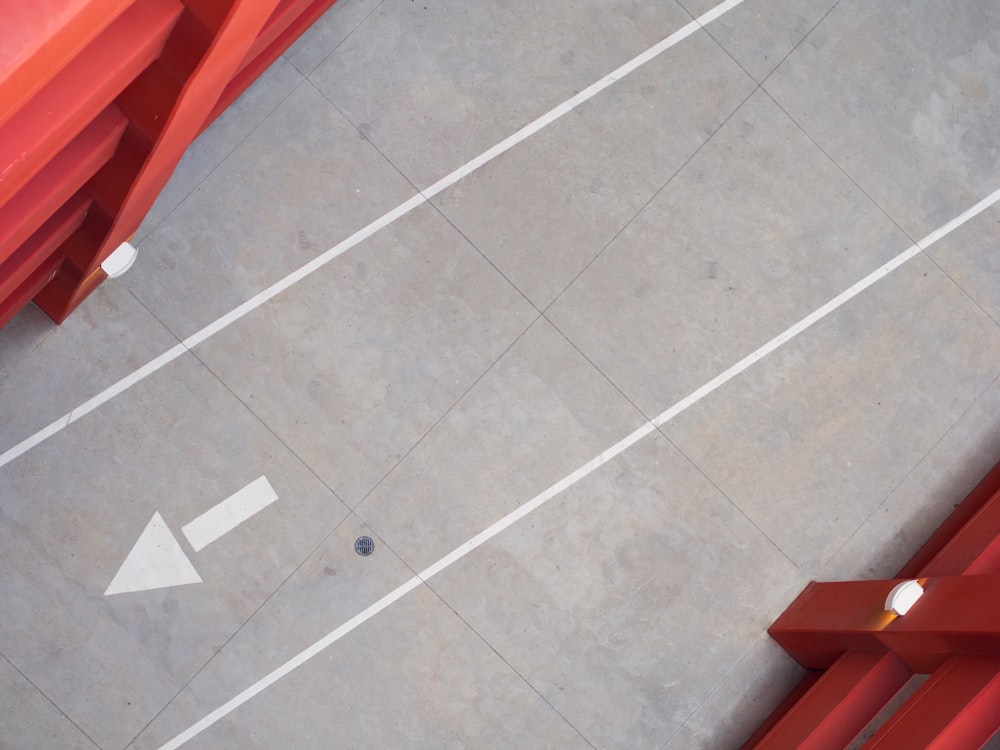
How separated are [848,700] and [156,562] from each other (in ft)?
23.3

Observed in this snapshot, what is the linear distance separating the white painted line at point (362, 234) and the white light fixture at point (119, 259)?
1027mm

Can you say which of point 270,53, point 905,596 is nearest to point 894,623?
point 905,596

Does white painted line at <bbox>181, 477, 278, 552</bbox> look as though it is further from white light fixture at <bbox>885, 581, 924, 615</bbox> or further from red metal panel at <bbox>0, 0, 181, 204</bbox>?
white light fixture at <bbox>885, 581, 924, 615</bbox>

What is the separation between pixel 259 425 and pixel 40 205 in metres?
4.28

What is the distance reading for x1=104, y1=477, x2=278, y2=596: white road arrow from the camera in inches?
380

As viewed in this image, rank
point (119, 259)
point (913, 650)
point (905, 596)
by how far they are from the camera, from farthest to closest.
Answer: point (119, 259) → point (913, 650) → point (905, 596)

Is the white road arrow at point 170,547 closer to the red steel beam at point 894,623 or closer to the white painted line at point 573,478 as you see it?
the white painted line at point 573,478

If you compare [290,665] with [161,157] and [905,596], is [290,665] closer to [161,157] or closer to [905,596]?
[161,157]

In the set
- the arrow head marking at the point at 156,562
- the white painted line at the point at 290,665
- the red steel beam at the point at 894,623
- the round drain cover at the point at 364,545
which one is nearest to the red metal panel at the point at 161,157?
the arrow head marking at the point at 156,562

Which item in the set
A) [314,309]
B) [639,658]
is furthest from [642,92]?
[639,658]

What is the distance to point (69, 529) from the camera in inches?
377

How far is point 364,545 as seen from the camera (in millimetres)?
9891

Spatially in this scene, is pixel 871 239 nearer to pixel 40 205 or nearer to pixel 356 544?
pixel 356 544

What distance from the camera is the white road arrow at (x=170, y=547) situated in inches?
380
